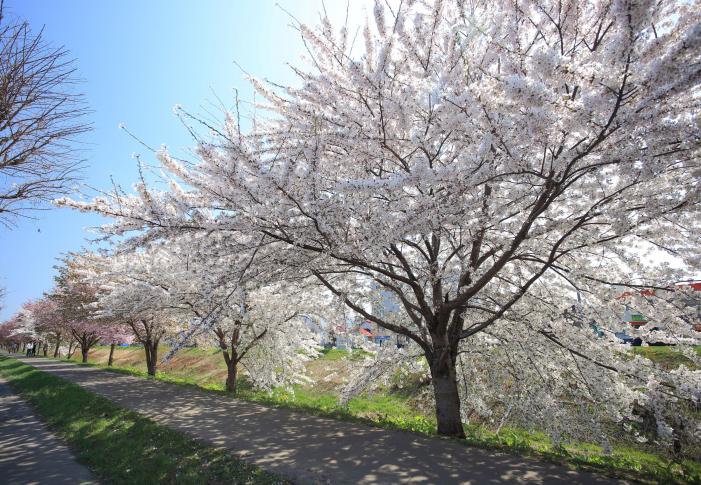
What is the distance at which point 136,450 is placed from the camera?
6.06 meters

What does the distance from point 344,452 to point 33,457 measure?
5.10 metres

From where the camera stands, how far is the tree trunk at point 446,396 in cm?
679

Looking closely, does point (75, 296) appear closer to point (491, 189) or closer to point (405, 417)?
point (405, 417)

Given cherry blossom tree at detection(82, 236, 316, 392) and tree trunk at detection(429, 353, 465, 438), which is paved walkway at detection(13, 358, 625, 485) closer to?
tree trunk at detection(429, 353, 465, 438)

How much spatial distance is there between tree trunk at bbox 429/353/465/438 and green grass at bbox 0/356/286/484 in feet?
11.4

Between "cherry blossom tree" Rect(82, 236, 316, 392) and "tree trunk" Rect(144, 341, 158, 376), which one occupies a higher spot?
"cherry blossom tree" Rect(82, 236, 316, 392)

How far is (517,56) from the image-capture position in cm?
473

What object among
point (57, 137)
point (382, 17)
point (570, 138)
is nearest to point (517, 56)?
point (570, 138)

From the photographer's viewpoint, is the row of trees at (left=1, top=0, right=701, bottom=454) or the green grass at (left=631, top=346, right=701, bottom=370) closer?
the row of trees at (left=1, top=0, right=701, bottom=454)

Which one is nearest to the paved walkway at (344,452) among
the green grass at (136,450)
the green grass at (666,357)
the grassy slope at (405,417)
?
the green grass at (136,450)

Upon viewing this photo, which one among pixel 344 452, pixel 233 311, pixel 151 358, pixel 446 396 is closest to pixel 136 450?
pixel 344 452

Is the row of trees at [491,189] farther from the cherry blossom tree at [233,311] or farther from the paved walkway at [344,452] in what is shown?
the cherry blossom tree at [233,311]

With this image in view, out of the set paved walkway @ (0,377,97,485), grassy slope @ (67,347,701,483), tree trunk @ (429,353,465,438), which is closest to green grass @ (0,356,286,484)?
paved walkway @ (0,377,97,485)

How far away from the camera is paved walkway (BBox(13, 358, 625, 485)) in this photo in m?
4.56
